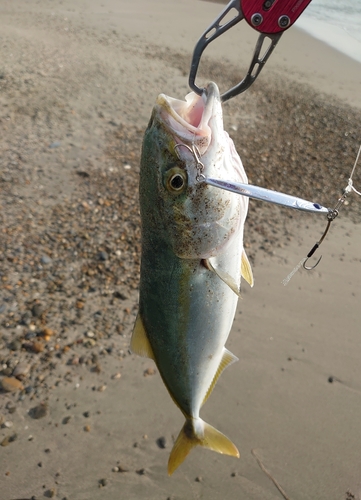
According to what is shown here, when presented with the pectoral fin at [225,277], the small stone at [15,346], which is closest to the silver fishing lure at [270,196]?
the pectoral fin at [225,277]

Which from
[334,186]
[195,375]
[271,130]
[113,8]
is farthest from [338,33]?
[195,375]

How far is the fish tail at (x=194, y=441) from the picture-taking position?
2336 millimetres

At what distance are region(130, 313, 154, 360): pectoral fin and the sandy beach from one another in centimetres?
174

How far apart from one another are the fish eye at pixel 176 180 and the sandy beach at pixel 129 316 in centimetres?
252

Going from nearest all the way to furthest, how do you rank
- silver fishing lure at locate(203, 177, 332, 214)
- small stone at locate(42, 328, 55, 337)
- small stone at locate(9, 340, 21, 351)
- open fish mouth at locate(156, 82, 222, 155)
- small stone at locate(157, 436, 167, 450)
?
silver fishing lure at locate(203, 177, 332, 214) → open fish mouth at locate(156, 82, 222, 155) → small stone at locate(157, 436, 167, 450) → small stone at locate(9, 340, 21, 351) → small stone at locate(42, 328, 55, 337)

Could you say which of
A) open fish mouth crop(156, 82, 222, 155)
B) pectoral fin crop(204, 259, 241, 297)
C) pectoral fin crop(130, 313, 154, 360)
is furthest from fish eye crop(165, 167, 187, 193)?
pectoral fin crop(130, 313, 154, 360)

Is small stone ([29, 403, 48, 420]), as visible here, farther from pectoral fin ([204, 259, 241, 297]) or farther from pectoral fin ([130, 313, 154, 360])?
pectoral fin ([204, 259, 241, 297])

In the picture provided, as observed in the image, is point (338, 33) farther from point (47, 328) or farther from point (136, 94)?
point (47, 328)

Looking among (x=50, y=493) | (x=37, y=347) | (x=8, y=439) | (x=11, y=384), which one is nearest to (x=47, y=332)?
(x=37, y=347)

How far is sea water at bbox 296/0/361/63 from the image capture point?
48.6 ft

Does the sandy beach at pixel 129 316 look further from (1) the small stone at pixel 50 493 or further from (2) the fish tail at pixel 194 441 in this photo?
(2) the fish tail at pixel 194 441

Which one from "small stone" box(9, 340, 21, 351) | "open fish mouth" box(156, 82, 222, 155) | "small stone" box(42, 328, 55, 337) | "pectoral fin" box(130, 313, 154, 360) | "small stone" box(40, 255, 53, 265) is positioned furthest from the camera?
"small stone" box(40, 255, 53, 265)

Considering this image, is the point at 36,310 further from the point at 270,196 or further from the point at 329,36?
→ the point at 329,36

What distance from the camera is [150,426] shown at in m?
3.72
